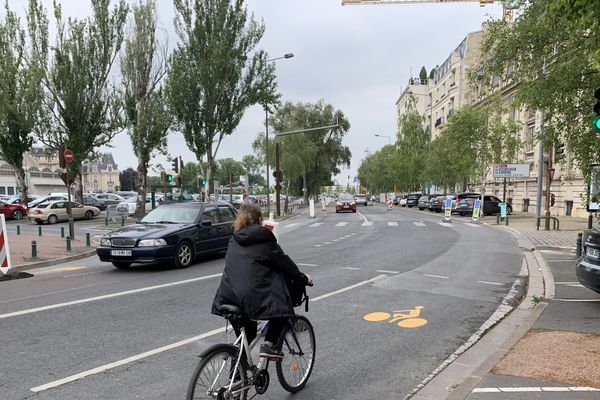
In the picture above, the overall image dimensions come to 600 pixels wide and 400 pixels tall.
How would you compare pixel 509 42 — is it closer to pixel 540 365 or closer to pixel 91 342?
pixel 540 365

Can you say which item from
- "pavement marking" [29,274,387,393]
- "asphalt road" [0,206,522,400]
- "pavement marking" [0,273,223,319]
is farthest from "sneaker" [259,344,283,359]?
"pavement marking" [0,273,223,319]

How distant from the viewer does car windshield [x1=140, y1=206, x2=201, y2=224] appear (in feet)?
37.4

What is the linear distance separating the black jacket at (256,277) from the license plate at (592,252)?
5145 mm

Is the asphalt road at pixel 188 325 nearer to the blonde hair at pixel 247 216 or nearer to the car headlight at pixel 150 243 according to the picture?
the car headlight at pixel 150 243

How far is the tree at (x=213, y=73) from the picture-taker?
29031mm

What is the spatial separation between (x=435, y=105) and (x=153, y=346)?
78745 mm

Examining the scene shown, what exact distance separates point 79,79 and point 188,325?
30275mm

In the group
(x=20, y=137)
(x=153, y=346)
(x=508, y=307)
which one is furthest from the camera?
(x=20, y=137)

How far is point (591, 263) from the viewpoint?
659 cm

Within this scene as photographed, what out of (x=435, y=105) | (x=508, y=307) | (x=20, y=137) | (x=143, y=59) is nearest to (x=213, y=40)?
(x=143, y=59)

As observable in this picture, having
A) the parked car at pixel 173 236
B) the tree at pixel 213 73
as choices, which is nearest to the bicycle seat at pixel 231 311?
the parked car at pixel 173 236

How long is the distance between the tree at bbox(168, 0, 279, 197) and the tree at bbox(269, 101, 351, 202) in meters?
12.0

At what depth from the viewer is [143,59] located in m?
30.5

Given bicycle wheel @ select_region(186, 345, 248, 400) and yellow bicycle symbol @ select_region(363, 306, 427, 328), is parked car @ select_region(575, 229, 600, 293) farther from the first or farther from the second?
bicycle wheel @ select_region(186, 345, 248, 400)
